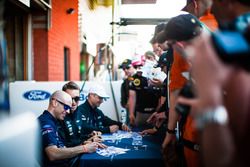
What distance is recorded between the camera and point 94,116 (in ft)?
11.6

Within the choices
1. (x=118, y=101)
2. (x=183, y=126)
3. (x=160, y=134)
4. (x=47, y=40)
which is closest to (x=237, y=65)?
(x=183, y=126)

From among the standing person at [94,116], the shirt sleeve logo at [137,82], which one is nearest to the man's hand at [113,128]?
the standing person at [94,116]

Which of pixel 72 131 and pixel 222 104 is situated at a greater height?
pixel 222 104

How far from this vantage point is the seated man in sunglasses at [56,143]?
2.27 m

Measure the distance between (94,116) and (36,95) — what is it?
112 centimetres

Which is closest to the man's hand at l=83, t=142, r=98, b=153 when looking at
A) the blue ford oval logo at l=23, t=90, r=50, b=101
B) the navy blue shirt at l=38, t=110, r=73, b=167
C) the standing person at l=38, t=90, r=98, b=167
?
the standing person at l=38, t=90, r=98, b=167

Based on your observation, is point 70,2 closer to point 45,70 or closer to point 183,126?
point 45,70

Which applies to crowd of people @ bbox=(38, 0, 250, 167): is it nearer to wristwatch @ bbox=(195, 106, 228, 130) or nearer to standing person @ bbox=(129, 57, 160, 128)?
wristwatch @ bbox=(195, 106, 228, 130)

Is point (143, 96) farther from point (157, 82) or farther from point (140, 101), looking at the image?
point (157, 82)

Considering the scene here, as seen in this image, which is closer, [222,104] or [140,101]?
[222,104]

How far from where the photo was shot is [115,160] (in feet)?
6.88

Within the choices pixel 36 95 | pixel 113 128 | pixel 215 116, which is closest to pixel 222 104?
pixel 215 116

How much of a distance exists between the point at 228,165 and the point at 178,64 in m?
1.07

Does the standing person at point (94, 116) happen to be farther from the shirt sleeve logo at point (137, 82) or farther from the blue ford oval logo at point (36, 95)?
the blue ford oval logo at point (36, 95)
